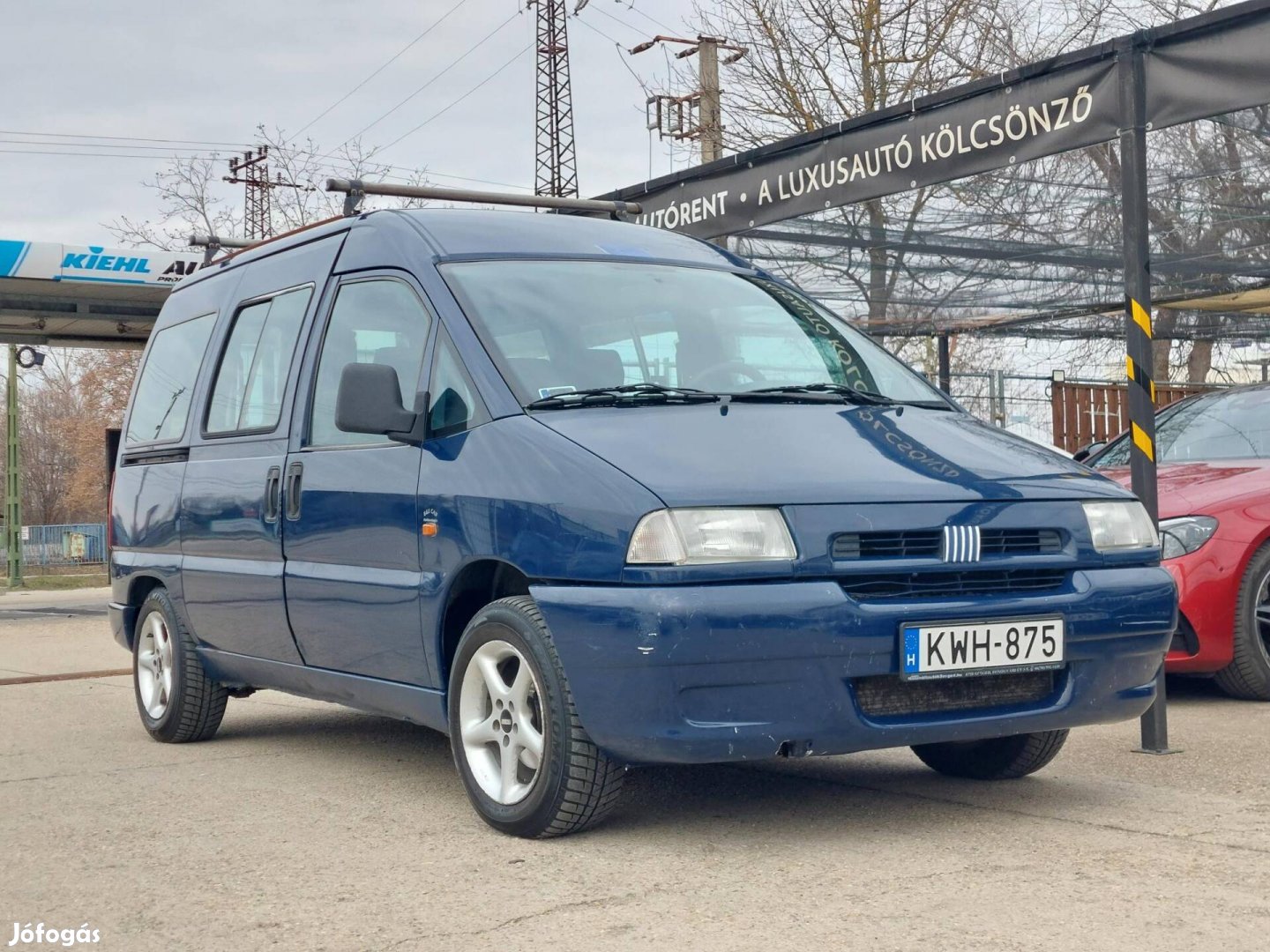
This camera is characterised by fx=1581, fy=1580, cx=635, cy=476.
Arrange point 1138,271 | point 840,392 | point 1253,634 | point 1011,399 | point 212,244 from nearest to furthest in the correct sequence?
point 840,392
point 1138,271
point 1253,634
point 212,244
point 1011,399

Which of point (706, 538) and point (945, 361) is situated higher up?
point (945, 361)

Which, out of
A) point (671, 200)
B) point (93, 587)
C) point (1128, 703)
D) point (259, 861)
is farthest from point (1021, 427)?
point (93, 587)

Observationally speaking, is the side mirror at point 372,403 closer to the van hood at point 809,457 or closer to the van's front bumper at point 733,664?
the van hood at point 809,457

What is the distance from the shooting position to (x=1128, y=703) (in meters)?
4.68

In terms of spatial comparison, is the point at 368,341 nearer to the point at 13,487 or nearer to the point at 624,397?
the point at 624,397

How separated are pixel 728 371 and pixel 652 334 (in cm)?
30

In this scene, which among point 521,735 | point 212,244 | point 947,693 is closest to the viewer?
point 947,693

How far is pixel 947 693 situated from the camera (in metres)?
4.39

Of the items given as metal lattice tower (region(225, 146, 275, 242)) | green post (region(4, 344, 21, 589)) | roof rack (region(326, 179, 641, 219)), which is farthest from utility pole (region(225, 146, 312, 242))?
roof rack (region(326, 179, 641, 219))

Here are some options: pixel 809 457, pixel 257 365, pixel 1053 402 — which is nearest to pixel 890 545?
pixel 809 457

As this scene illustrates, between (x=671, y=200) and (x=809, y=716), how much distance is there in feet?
19.5

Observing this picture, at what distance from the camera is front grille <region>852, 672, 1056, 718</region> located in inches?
168

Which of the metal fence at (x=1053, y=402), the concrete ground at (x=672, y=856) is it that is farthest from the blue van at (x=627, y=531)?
the metal fence at (x=1053, y=402)

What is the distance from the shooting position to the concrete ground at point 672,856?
3.55 m
